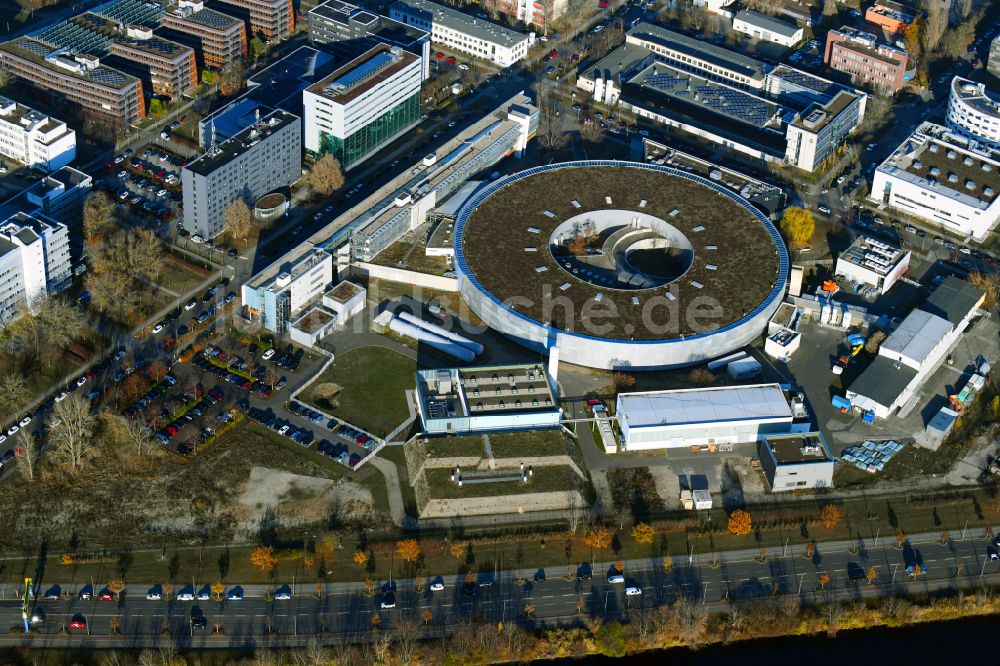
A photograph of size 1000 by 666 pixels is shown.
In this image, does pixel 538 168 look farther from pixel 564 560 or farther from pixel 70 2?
pixel 70 2

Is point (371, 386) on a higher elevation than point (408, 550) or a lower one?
lower

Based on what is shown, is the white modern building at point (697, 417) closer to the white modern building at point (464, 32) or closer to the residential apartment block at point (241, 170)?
the residential apartment block at point (241, 170)

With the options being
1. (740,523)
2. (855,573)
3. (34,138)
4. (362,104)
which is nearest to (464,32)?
(362,104)

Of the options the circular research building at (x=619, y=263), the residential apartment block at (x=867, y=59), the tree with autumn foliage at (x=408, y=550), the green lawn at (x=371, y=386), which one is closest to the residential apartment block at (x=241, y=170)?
the circular research building at (x=619, y=263)

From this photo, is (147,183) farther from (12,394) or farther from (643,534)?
(643,534)

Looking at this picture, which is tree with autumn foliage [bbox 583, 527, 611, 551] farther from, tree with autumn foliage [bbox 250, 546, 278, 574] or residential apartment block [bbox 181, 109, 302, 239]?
residential apartment block [bbox 181, 109, 302, 239]

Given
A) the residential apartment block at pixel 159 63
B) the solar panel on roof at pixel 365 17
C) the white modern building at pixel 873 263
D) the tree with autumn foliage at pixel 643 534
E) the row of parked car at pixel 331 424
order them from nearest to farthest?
the tree with autumn foliage at pixel 643 534
the row of parked car at pixel 331 424
the white modern building at pixel 873 263
the residential apartment block at pixel 159 63
the solar panel on roof at pixel 365 17
